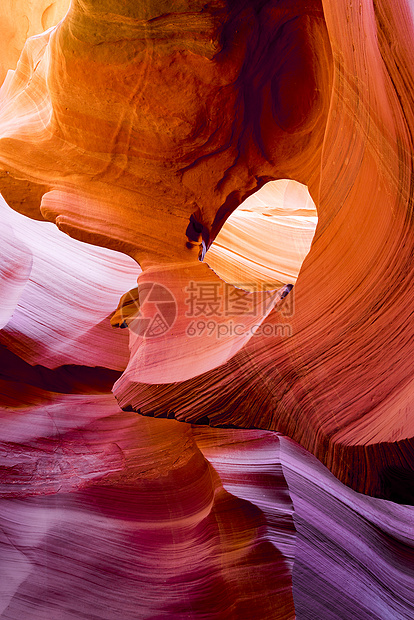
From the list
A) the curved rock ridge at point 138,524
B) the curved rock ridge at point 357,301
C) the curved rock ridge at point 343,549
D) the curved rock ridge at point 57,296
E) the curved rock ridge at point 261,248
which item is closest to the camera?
the curved rock ridge at point 357,301

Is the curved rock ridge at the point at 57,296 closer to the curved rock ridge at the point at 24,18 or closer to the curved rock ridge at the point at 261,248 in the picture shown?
the curved rock ridge at the point at 261,248

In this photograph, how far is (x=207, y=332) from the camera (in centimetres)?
186

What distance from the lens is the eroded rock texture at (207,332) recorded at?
1.27m

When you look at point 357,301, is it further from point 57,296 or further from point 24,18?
point 24,18

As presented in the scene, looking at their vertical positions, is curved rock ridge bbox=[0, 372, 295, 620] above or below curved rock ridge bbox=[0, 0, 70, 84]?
below

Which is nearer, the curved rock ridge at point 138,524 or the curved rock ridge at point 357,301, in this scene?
the curved rock ridge at point 357,301

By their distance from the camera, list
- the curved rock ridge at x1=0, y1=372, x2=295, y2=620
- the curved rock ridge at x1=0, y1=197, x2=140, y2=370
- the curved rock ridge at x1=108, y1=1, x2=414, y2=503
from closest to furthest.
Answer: the curved rock ridge at x1=108, y1=1, x2=414, y2=503 < the curved rock ridge at x1=0, y1=372, x2=295, y2=620 < the curved rock ridge at x1=0, y1=197, x2=140, y2=370

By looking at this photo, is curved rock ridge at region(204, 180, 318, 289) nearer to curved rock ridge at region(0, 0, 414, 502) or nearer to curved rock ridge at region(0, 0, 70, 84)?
curved rock ridge at region(0, 0, 414, 502)

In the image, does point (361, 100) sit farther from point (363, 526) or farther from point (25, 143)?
point (25, 143)

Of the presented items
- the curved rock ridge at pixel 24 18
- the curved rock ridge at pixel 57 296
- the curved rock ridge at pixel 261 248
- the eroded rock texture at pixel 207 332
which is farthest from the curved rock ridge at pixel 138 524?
the curved rock ridge at pixel 24 18

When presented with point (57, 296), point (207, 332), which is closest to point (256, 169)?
point (207, 332)

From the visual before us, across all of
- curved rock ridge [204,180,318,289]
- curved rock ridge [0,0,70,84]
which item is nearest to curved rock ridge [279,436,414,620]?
curved rock ridge [204,180,318,289]

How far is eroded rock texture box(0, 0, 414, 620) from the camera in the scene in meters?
1.27

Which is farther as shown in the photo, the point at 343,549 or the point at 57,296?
the point at 57,296
